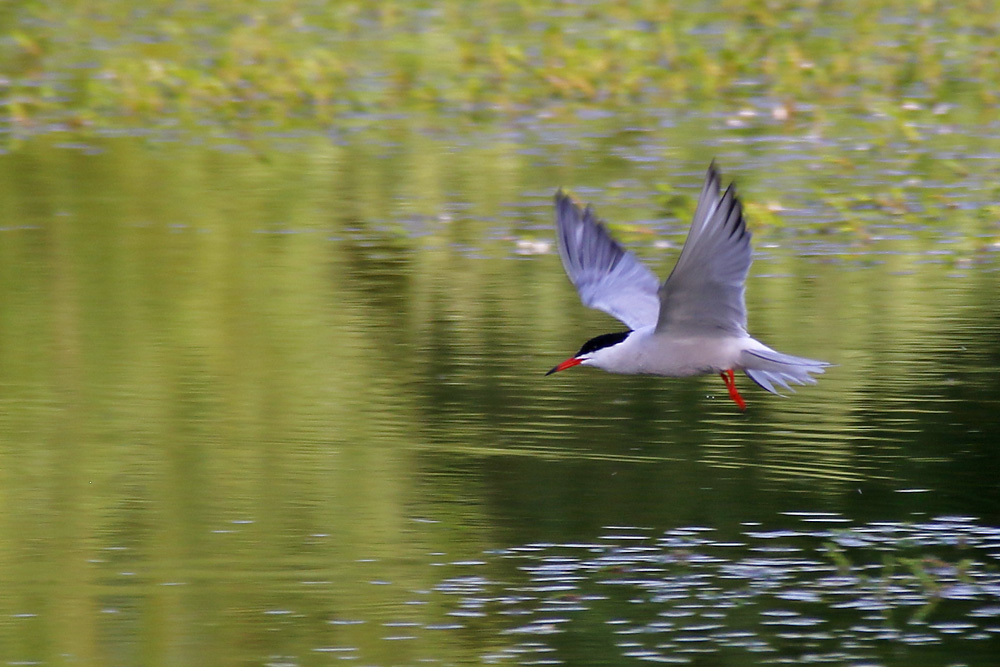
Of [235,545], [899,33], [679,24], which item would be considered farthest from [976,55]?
[235,545]

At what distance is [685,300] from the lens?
664cm

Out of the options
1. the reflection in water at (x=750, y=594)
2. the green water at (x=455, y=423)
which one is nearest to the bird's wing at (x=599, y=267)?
the green water at (x=455, y=423)

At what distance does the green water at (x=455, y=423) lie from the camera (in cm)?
562

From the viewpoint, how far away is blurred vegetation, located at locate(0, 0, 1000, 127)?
15.0 metres

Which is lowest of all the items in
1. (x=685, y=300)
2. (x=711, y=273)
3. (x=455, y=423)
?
(x=455, y=423)

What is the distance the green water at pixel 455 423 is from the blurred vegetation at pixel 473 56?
233 cm

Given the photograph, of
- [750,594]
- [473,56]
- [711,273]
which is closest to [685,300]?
[711,273]

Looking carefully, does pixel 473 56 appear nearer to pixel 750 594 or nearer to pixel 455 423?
pixel 455 423

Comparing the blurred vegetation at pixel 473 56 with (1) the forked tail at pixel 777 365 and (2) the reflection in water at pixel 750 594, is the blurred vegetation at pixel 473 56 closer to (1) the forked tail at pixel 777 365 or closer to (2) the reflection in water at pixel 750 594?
(1) the forked tail at pixel 777 365

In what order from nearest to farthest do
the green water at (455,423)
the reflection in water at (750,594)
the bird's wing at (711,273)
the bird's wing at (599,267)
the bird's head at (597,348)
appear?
the reflection in water at (750,594) → the green water at (455,423) → the bird's wing at (711,273) → the bird's head at (597,348) → the bird's wing at (599,267)

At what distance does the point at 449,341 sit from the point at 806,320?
1.66 meters

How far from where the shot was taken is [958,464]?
274 inches

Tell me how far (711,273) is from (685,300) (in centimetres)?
21

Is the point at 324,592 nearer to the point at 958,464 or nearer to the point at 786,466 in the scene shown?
the point at 786,466
